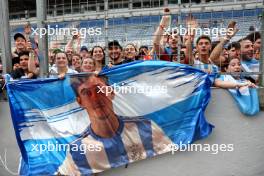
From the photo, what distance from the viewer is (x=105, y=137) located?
3596mm

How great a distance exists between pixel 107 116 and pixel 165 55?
3.15 feet

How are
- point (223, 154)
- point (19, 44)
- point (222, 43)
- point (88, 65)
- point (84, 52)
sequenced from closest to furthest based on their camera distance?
point (223, 154) → point (222, 43) → point (88, 65) → point (84, 52) → point (19, 44)

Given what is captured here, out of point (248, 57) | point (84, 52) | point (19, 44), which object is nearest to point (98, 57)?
point (84, 52)

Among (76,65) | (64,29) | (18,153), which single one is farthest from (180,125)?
(18,153)

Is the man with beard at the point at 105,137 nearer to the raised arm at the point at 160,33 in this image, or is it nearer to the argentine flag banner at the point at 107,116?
the argentine flag banner at the point at 107,116

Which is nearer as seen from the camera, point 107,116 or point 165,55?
point 107,116

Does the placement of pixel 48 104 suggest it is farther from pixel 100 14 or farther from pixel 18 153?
pixel 100 14

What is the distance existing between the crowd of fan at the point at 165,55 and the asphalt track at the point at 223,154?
0.95 ft

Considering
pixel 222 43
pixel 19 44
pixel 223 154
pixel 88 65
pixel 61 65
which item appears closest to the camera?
pixel 223 154

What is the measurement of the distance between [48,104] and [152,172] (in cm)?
137

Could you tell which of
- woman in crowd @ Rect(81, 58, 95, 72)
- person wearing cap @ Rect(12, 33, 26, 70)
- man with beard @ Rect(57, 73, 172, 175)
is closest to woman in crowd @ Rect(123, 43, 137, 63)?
woman in crowd @ Rect(81, 58, 95, 72)

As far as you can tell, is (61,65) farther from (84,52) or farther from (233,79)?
(233,79)

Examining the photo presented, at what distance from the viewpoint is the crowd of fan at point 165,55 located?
3600 millimetres

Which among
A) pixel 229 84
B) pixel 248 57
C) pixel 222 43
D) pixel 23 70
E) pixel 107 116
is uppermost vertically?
pixel 222 43
